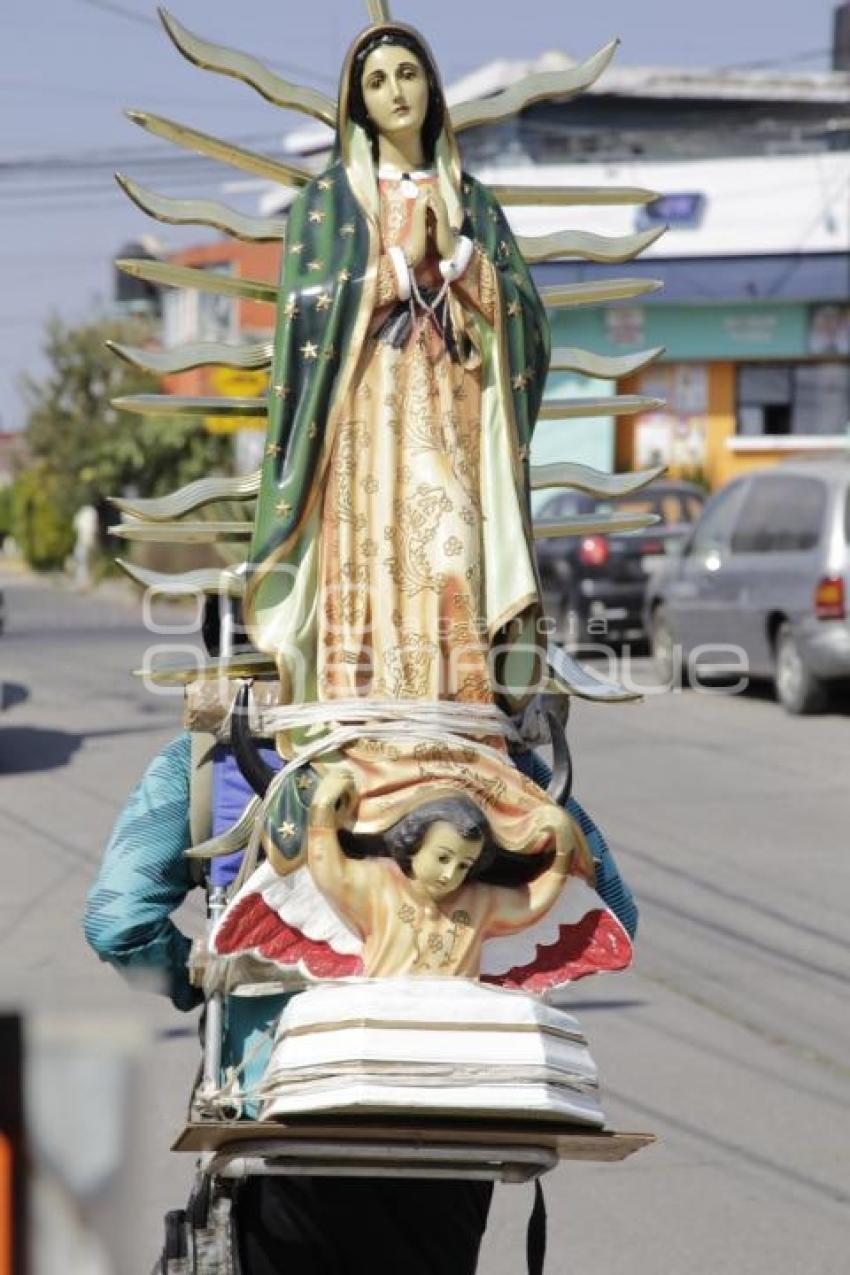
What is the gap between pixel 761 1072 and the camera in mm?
7547

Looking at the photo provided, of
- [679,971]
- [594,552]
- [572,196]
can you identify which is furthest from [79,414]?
[572,196]

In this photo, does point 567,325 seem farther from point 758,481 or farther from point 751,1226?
point 751,1226

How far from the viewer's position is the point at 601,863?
3.64m

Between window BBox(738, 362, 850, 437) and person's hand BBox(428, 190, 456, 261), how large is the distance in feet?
109

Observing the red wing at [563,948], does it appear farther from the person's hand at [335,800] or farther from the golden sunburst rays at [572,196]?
the golden sunburst rays at [572,196]

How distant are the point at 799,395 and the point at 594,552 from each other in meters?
15.1

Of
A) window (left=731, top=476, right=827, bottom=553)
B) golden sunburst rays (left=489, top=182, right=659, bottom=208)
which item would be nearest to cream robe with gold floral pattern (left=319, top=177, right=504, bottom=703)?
golden sunburst rays (left=489, top=182, right=659, bottom=208)

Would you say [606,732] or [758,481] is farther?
[758,481]

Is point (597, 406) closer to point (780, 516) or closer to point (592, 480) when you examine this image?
point (592, 480)

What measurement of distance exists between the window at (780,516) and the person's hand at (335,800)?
47.4ft

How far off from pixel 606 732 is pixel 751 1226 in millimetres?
10875

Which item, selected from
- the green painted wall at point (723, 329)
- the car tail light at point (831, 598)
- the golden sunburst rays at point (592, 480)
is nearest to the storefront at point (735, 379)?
the green painted wall at point (723, 329)

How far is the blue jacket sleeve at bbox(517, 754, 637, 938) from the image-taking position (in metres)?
3.61

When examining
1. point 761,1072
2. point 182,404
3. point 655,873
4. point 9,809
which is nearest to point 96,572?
point 9,809
